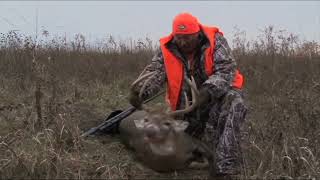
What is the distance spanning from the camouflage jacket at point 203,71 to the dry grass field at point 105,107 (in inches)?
20.9

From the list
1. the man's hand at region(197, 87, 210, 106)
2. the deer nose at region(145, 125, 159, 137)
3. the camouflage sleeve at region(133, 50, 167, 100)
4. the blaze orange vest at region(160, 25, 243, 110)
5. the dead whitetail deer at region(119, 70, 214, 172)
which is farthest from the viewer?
the blaze orange vest at region(160, 25, 243, 110)

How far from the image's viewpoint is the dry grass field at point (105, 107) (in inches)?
223

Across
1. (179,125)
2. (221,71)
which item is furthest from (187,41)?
(179,125)

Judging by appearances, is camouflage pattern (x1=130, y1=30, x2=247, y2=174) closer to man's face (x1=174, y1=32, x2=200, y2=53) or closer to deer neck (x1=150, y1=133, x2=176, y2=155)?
man's face (x1=174, y1=32, x2=200, y2=53)

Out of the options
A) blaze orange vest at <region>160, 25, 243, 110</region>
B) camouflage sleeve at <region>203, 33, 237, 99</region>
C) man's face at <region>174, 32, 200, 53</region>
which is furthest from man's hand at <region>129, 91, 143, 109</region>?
man's face at <region>174, 32, 200, 53</region>

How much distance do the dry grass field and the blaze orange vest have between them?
26.4 inches

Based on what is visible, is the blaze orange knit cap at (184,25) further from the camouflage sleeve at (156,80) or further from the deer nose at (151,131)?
the deer nose at (151,131)

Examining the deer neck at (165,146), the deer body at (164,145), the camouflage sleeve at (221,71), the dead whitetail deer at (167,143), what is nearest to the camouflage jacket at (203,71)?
the camouflage sleeve at (221,71)

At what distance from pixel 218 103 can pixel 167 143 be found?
0.92 metres

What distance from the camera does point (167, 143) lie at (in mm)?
5199

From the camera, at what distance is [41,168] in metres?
5.48

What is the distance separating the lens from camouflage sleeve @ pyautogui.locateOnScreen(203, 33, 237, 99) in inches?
224

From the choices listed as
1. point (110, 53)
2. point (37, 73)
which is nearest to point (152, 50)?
point (110, 53)

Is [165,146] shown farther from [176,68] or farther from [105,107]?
[105,107]
